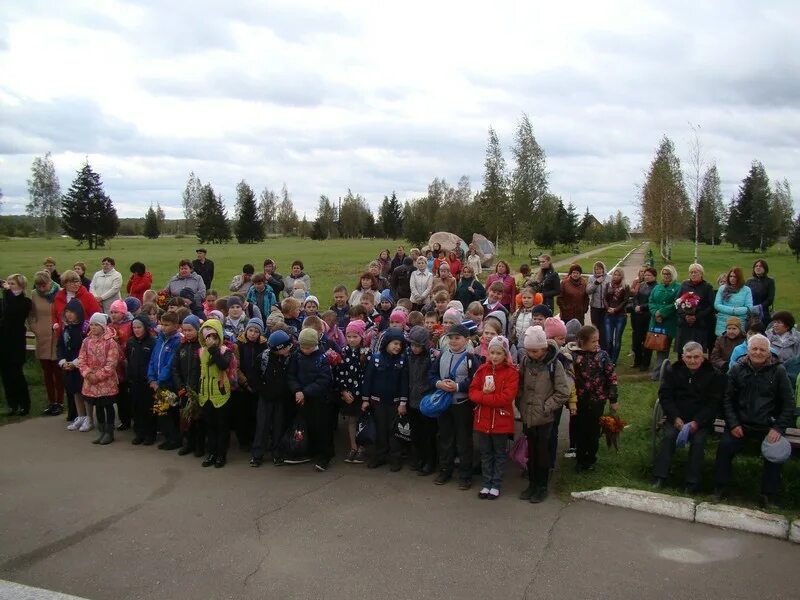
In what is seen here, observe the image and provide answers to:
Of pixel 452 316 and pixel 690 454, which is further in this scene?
pixel 452 316

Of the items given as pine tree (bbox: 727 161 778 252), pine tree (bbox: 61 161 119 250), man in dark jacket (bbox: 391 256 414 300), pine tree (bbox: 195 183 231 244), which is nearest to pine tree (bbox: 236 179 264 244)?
pine tree (bbox: 195 183 231 244)

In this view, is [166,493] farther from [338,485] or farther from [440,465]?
[440,465]

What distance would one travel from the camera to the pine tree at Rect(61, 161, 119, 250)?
5891cm

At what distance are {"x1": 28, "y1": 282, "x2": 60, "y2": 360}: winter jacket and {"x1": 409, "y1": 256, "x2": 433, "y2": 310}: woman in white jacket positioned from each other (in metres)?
6.54

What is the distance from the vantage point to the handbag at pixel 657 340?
32.4 feet

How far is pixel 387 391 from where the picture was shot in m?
6.91

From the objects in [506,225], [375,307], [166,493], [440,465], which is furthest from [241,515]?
[506,225]

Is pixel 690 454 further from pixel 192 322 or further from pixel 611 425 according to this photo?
pixel 192 322

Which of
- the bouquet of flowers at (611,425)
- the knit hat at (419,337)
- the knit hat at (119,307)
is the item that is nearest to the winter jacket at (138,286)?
the knit hat at (119,307)

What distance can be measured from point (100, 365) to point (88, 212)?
2325 inches

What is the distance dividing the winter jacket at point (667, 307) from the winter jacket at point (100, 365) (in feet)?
28.1

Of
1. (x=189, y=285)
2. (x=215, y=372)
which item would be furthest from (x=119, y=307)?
(x=189, y=285)

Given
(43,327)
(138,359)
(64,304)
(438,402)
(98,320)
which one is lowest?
(438,402)

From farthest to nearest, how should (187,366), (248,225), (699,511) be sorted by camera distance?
(248,225), (187,366), (699,511)
